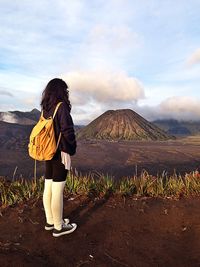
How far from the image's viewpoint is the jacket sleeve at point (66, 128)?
5.34 metres

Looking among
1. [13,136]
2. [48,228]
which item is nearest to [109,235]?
[48,228]

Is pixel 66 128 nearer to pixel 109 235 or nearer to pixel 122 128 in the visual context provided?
pixel 109 235

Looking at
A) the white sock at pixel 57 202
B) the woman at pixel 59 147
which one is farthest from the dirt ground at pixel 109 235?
the woman at pixel 59 147

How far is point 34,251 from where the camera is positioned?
208 inches

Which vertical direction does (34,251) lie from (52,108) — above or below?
below

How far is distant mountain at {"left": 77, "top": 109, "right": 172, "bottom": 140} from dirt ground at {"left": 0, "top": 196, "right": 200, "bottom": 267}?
41813 mm

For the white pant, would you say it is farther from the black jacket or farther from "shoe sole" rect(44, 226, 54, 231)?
the black jacket

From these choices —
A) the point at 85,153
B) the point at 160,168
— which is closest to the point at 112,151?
the point at 85,153

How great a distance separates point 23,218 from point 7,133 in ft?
61.3

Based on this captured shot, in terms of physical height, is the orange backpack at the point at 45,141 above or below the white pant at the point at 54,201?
above

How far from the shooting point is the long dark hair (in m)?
Result: 5.53

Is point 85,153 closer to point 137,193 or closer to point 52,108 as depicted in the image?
point 137,193

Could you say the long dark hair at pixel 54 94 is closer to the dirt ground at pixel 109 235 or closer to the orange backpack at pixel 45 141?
the orange backpack at pixel 45 141

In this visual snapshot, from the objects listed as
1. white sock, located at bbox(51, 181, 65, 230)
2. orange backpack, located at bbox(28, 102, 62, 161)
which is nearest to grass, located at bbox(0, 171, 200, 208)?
white sock, located at bbox(51, 181, 65, 230)
